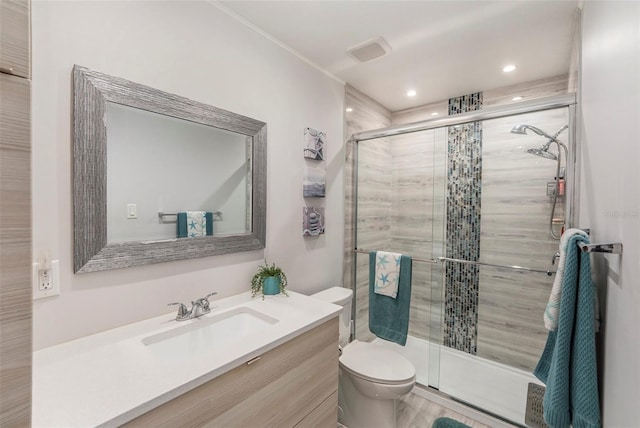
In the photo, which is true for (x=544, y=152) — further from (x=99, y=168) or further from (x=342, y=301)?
(x=99, y=168)

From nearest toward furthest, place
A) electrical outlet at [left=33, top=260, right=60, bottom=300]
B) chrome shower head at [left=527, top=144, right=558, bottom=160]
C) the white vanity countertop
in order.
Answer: the white vanity countertop, electrical outlet at [left=33, top=260, right=60, bottom=300], chrome shower head at [left=527, top=144, right=558, bottom=160]

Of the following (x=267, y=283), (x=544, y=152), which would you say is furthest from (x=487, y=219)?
(x=267, y=283)

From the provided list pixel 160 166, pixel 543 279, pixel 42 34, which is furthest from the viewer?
pixel 543 279

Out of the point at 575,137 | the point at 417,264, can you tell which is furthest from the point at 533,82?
the point at 417,264

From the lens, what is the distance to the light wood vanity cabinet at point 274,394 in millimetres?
868

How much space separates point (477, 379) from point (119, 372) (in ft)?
8.02

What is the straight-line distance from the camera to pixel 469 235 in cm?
238

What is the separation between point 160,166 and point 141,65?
0.44m

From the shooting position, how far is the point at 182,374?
88 cm

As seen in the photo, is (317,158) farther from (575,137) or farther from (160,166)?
(575,137)

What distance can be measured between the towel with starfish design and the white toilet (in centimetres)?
41

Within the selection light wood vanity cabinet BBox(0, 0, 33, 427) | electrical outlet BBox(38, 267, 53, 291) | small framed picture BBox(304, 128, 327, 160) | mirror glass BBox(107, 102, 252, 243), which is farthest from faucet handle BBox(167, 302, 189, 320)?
small framed picture BBox(304, 128, 327, 160)

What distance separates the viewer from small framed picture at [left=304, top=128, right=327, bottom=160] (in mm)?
2049

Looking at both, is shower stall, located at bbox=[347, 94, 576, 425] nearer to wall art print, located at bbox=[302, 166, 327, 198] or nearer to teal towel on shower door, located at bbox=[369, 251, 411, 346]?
teal towel on shower door, located at bbox=[369, 251, 411, 346]
